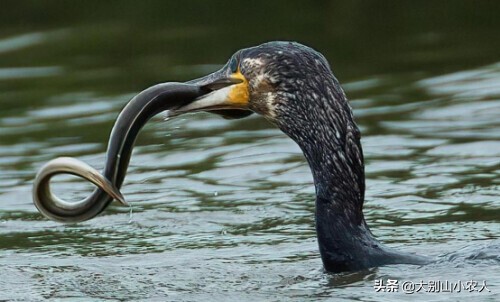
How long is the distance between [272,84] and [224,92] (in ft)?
0.71

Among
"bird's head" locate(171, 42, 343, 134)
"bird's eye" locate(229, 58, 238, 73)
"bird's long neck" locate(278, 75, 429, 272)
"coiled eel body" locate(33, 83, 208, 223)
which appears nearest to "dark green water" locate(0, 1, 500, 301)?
"bird's long neck" locate(278, 75, 429, 272)

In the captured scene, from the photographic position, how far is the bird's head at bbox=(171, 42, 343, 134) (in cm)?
714

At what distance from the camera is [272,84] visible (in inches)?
283

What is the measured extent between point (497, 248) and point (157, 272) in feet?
5.22

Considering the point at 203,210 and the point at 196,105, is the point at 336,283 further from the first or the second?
the point at 203,210

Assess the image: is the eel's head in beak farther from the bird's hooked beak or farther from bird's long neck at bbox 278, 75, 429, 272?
bird's long neck at bbox 278, 75, 429, 272

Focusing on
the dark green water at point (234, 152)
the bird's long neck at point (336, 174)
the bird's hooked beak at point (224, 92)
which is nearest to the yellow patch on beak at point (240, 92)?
the bird's hooked beak at point (224, 92)

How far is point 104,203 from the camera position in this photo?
689 cm

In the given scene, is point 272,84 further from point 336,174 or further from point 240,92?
point 336,174

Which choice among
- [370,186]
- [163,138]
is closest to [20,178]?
[163,138]

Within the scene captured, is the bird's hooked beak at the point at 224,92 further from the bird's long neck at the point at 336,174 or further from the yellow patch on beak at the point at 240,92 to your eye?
the bird's long neck at the point at 336,174

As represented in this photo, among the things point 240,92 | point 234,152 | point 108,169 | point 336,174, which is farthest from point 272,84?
point 234,152

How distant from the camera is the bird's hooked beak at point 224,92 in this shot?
7195 millimetres

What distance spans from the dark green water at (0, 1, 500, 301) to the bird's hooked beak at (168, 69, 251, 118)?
30.3 inches
